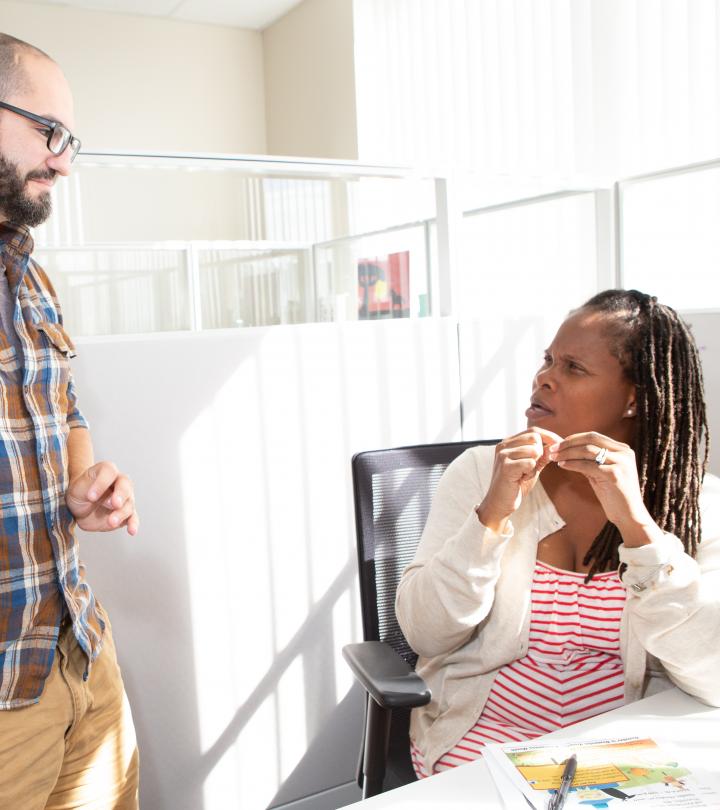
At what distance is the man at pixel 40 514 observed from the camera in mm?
1138

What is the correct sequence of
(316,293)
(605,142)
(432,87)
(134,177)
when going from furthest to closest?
1. (134,177)
2. (432,87)
3. (316,293)
4. (605,142)

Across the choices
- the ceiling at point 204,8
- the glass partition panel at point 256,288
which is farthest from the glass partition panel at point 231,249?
the ceiling at point 204,8

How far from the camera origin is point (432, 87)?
4.73m

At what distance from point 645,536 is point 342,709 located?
112 centimetres

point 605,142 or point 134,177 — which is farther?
point 134,177

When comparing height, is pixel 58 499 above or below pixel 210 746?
above

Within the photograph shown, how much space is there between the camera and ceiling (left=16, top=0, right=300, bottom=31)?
225 inches

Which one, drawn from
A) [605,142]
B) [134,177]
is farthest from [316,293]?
[134,177]

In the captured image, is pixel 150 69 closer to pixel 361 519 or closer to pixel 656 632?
pixel 361 519

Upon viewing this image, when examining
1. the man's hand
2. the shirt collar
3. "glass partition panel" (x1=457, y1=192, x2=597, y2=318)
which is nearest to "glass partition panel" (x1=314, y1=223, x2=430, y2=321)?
"glass partition panel" (x1=457, y1=192, x2=597, y2=318)

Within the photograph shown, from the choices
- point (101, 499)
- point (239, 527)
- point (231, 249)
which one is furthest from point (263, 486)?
point (231, 249)

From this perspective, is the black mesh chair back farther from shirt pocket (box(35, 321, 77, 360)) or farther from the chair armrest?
shirt pocket (box(35, 321, 77, 360))

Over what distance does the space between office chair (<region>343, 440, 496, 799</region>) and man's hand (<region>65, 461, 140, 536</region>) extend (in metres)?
0.43

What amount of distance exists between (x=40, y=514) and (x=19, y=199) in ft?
1.47
